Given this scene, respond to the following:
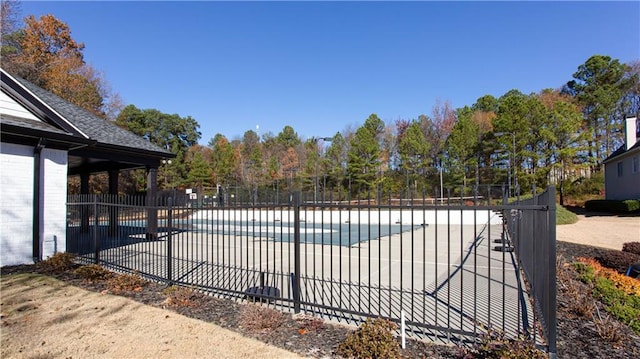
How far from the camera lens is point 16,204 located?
8227mm

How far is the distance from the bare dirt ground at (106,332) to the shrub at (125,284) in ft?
0.90

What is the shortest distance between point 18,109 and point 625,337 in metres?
12.5

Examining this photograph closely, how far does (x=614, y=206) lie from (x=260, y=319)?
28.0m

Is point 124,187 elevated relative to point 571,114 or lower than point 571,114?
lower

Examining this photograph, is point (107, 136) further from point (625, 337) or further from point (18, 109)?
point (625, 337)

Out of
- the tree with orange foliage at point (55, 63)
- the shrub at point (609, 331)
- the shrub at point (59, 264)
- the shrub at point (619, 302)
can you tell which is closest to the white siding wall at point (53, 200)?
the shrub at point (59, 264)

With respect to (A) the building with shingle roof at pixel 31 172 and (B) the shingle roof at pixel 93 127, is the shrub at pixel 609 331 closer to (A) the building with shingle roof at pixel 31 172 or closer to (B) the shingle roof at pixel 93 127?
(A) the building with shingle roof at pixel 31 172

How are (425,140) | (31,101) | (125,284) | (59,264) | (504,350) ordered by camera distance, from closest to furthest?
(504,350)
(125,284)
(59,264)
(31,101)
(425,140)

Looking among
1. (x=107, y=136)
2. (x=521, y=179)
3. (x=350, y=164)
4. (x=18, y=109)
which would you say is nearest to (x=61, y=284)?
(x=18, y=109)

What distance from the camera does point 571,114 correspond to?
31.7 metres

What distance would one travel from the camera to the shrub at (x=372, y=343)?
10.7ft

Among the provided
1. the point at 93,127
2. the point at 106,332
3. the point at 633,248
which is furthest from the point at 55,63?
the point at 633,248

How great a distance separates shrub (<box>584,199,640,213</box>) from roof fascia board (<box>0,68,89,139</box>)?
94.0 feet

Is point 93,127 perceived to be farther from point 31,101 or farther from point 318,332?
point 318,332
